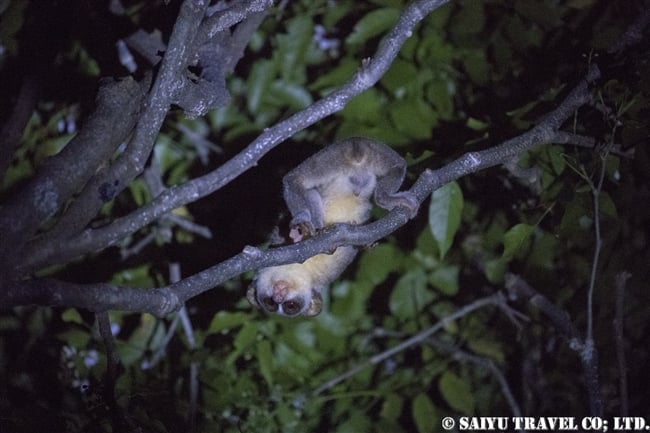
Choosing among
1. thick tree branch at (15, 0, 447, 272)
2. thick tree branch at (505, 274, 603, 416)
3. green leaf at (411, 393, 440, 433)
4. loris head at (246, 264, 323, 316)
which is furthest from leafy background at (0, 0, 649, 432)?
thick tree branch at (15, 0, 447, 272)

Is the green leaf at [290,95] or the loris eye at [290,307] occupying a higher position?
the green leaf at [290,95]

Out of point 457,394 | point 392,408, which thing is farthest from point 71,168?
point 457,394

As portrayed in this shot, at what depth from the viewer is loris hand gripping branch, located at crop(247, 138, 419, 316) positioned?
3.90m

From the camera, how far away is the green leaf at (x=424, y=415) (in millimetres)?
4406

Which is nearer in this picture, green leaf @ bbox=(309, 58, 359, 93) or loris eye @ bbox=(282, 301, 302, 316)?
loris eye @ bbox=(282, 301, 302, 316)

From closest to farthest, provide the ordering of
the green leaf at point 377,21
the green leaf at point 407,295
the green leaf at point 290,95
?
the green leaf at point 377,21 → the green leaf at point 290,95 → the green leaf at point 407,295

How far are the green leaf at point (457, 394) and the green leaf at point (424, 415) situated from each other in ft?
0.50

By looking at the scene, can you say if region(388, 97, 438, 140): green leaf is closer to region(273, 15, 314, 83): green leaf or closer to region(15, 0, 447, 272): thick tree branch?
region(273, 15, 314, 83): green leaf

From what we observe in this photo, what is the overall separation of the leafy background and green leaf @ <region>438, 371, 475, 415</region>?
0.04ft

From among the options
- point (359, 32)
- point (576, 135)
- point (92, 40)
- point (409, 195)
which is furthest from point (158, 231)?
point (576, 135)

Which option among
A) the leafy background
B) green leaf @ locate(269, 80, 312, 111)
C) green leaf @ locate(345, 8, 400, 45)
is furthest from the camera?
green leaf @ locate(269, 80, 312, 111)

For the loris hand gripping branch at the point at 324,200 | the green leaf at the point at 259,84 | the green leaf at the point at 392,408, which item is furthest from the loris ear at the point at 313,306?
the green leaf at the point at 259,84

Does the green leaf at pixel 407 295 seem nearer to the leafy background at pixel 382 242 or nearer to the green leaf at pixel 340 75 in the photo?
the leafy background at pixel 382 242

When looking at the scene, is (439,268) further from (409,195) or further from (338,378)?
(409,195)
